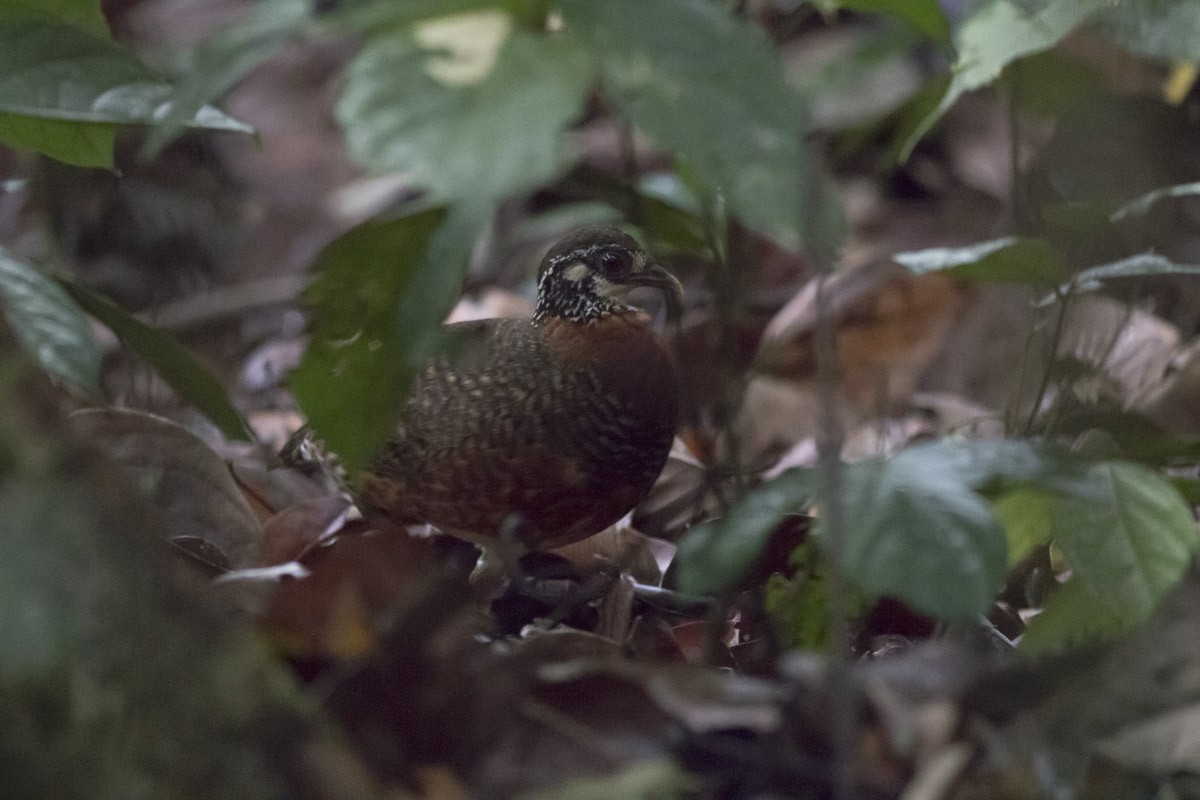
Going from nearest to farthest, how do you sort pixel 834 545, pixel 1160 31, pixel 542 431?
pixel 834 545 → pixel 1160 31 → pixel 542 431

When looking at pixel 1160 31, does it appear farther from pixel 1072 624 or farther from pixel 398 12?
pixel 398 12

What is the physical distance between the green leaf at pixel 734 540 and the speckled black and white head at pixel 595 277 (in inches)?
58.7

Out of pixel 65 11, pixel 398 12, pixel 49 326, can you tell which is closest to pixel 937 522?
pixel 398 12

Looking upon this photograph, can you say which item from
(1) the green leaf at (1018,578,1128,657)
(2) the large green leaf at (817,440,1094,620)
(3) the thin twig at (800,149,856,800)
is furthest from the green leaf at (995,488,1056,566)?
(3) the thin twig at (800,149,856,800)

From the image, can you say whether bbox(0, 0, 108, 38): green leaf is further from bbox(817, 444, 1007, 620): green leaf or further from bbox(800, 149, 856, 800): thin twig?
bbox(817, 444, 1007, 620): green leaf

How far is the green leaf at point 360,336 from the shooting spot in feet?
5.46

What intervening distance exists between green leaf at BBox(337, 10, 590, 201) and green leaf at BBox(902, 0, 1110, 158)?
4.32 ft

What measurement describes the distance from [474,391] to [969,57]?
114 cm

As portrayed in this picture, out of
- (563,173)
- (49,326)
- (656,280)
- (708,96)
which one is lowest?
(656,280)

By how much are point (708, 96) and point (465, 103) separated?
0.72 ft

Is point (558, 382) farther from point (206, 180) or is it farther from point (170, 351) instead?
point (206, 180)

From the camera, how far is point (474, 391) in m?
2.97

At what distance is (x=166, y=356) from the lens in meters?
2.28

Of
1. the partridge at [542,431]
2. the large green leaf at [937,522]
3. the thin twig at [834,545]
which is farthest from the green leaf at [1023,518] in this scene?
the partridge at [542,431]
